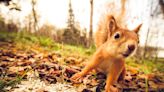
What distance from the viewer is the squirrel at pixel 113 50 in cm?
173

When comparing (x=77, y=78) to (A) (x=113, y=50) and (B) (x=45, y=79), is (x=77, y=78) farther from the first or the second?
(A) (x=113, y=50)

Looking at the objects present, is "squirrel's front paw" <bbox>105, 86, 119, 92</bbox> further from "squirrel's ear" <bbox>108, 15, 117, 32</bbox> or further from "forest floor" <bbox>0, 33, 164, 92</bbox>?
"squirrel's ear" <bbox>108, 15, 117, 32</bbox>

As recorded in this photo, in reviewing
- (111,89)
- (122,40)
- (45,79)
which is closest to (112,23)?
(122,40)

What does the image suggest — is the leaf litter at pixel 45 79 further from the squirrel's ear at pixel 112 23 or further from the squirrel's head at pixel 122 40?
the squirrel's ear at pixel 112 23

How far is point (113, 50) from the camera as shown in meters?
1.82

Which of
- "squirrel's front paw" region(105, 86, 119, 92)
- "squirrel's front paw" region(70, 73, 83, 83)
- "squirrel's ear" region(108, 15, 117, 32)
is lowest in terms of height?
"squirrel's front paw" region(105, 86, 119, 92)

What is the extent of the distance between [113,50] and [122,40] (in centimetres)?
10

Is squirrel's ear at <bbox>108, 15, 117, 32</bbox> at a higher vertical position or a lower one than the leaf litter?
higher

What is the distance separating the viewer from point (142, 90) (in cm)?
212

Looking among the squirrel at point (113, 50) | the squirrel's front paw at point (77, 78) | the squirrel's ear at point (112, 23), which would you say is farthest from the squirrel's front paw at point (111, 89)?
the squirrel's ear at point (112, 23)

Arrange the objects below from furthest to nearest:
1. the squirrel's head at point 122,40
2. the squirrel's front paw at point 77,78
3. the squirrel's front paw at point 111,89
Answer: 1. the squirrel's front paw at point 77,78
2. the squirrel's front paw at point 111,89
3. the squirrel's head at point 122,40

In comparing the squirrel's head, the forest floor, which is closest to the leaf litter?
the forest floor

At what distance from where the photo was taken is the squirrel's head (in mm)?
1682

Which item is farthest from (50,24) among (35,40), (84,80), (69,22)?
(84,80)
